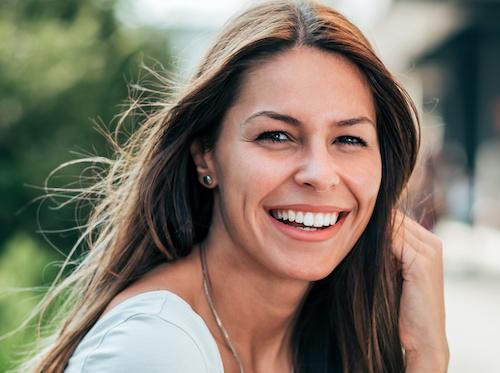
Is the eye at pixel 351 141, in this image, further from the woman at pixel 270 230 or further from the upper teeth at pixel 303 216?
the upper teeth at pixel 303 216

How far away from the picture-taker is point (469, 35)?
16.5 metres

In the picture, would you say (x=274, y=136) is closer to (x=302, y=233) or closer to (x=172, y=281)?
(x=302, y=233)

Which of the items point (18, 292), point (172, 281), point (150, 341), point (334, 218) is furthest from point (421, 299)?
point (18, 292)

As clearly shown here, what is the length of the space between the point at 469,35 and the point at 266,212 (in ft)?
49.9

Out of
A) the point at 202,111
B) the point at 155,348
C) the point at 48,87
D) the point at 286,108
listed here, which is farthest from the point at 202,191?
the point at 48,87

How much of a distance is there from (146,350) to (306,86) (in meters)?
A: 0.80

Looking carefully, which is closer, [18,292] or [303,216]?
[303,216]

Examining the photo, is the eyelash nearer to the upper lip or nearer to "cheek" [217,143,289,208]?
"cheek" [217,143,289,208]

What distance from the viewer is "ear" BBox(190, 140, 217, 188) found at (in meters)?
2.40

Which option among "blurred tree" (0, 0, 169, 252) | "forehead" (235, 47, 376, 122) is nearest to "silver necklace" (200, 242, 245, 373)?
"forehead" (235, 47, 376, 122)

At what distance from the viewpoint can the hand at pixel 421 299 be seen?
8.16ft

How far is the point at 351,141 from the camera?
2279mm

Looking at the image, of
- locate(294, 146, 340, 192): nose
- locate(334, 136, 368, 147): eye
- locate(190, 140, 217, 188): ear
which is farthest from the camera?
locate(190, 140, 217, 188): ear

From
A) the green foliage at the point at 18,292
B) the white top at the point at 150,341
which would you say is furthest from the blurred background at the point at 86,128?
the white top at the point at 150,341
